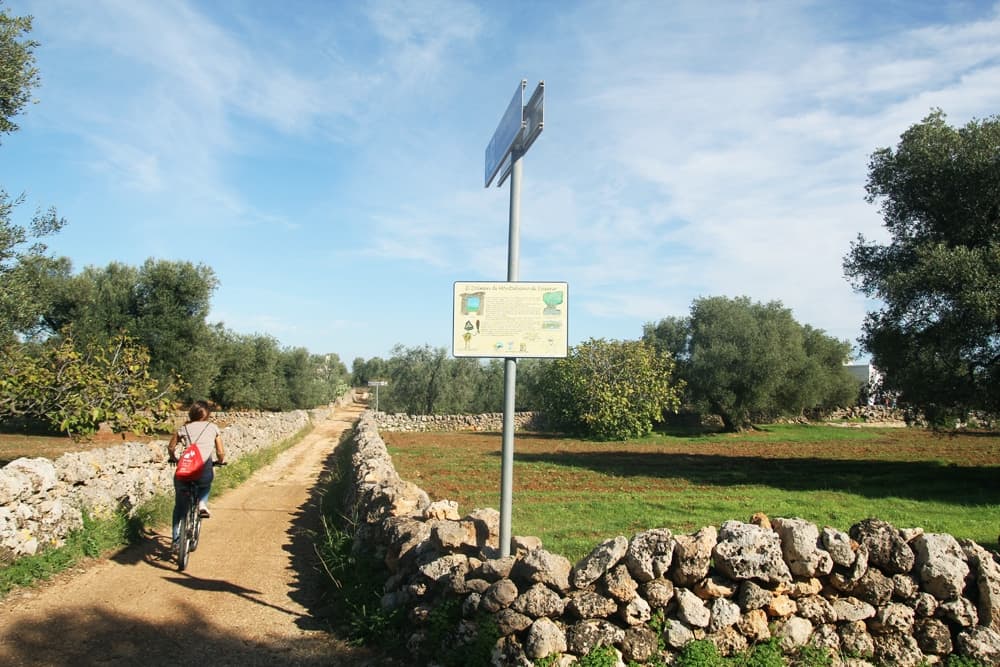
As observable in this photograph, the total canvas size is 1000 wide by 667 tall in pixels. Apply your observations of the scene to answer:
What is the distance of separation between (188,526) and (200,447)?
91 centimetres

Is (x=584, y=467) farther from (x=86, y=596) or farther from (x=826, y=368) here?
(x=826, y=368)

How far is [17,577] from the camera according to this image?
21.9ft

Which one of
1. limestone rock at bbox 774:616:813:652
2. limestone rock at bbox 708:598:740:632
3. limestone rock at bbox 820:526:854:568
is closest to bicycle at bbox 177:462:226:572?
limestone rock at bbox 708:598:740:632

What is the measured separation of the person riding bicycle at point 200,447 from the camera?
26.8 feet

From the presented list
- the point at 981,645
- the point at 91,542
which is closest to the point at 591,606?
the point at 981,645

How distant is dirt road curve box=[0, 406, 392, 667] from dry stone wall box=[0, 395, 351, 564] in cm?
60

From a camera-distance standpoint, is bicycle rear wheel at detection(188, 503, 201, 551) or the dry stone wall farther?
bicycle rear wheel at detection(188, 503, 201, 551)

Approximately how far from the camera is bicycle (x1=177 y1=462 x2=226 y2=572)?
7867mm

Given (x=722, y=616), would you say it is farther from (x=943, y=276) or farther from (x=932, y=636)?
(x=943, y=276)

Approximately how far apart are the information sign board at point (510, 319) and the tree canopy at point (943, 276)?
1312cm

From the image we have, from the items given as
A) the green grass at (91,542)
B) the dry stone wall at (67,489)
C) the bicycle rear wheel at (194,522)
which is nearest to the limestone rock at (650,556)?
the bicycle rear wheel at (194,522)

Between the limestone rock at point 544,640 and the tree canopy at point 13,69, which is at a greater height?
the tree canopy at point 13,69

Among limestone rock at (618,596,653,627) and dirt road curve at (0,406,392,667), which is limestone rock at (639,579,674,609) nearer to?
limestone rock at (618,596,653,627)

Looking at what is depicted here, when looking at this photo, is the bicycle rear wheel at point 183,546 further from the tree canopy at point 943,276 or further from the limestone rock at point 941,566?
the tree canopy at point 943,276
